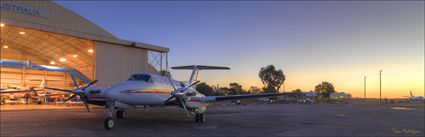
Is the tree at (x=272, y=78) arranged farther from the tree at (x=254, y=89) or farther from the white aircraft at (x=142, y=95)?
the white aircraft at (x=142, y=95)

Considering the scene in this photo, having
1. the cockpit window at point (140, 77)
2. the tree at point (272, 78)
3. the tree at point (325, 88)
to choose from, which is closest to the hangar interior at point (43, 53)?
the cockpit window at point (140, 77)

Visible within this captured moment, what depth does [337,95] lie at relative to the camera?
422 feet

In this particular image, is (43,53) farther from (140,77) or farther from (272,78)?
(272,78)

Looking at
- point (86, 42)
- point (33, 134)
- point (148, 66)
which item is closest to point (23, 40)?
point (86, 42)

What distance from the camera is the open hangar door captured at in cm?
4553

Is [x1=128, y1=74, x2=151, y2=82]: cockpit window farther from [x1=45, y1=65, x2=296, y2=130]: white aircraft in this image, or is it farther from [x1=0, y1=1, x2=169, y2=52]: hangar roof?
[x1=0, y1=1, x2=169, y2=52]: hangar roof

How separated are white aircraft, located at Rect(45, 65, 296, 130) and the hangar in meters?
23.6

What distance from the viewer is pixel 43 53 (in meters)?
58.3

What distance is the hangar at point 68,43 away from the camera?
38.1 metres

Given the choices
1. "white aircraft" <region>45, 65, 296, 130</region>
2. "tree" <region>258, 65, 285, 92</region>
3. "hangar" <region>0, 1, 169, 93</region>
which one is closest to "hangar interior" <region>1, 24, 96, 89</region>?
"hangar" <region>0, 1, 169, 93</region>

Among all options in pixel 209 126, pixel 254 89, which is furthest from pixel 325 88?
pixel 209 126

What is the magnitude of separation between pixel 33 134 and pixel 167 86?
26.4ft

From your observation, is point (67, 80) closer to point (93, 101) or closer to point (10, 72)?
point (10, 72)

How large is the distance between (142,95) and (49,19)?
30878 millimetres
